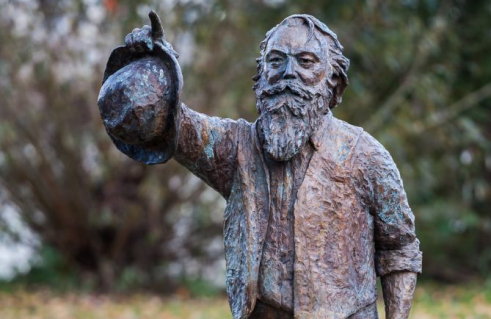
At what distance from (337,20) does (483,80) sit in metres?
2.51

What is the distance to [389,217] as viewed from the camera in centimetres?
277

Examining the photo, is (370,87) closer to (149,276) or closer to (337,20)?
(337,20)

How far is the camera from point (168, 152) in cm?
262

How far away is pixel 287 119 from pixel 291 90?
0.10 m

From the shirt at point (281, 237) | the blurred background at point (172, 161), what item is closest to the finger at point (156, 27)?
the shirt at point (281, 237)

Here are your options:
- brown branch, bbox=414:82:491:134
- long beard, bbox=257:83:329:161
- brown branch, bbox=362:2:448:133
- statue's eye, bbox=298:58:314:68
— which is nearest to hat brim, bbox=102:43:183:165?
long beard, bbox=257:83:329:161

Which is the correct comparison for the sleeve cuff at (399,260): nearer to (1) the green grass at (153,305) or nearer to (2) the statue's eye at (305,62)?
Answer: (2) the statue's eye at (305,62)

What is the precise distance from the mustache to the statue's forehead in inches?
5.0

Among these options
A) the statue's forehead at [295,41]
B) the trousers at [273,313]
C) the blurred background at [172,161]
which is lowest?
the trousers at [273,313]

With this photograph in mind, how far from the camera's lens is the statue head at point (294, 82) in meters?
2.63

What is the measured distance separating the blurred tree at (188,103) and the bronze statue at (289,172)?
4.93 meters

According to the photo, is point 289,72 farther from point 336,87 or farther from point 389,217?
point 389,217

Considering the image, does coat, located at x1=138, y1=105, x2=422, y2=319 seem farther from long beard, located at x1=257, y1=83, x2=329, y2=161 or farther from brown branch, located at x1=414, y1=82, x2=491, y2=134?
brown branch, located at x1=414, y1=82, x2=491, y2=134

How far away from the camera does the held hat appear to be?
8.24 ft
